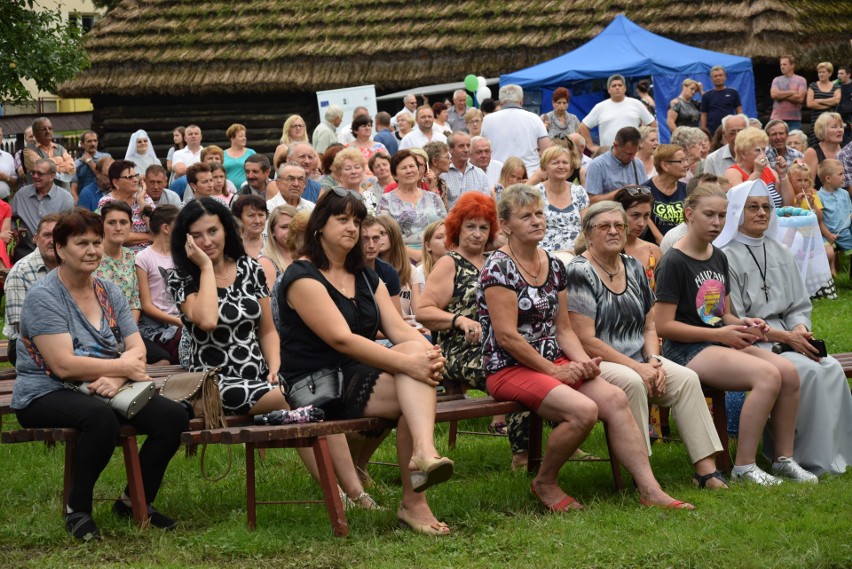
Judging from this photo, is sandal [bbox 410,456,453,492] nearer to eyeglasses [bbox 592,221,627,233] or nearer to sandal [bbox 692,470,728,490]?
sandal [bbox 692,470,728,490]

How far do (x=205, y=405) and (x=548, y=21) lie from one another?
1673 centimetres

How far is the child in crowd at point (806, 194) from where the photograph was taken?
13.3 m

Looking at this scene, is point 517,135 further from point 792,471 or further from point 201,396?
point 201,396

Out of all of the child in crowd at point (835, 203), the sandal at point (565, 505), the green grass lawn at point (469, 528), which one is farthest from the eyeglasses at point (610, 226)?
the child in crowd at point (835, 203)

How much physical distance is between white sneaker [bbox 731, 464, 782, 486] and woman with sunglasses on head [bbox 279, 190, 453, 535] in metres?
1.81

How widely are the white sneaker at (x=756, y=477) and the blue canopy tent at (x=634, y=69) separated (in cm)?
1251

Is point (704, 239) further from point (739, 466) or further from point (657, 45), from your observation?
point (657, 45)

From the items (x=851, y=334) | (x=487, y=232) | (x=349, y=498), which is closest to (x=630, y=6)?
(x=851, y=334)

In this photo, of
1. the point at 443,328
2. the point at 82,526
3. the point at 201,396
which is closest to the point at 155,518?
the point at 82,526

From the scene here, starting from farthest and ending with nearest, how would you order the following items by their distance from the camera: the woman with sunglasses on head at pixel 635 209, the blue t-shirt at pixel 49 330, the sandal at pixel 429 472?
the woman with sunglasses on head at pixel 635 209 → the blue t-shirt at pixel 49 330 → the sandal at pixel 429 472

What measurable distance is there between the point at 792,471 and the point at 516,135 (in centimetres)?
852

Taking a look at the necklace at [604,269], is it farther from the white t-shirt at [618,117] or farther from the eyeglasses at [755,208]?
the white t-shirt at [618,117]

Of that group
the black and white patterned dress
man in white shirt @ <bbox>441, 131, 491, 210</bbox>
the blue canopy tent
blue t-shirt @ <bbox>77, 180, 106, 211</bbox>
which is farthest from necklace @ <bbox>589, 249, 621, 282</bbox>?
the blue canopy tent

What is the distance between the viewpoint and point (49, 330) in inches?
240
